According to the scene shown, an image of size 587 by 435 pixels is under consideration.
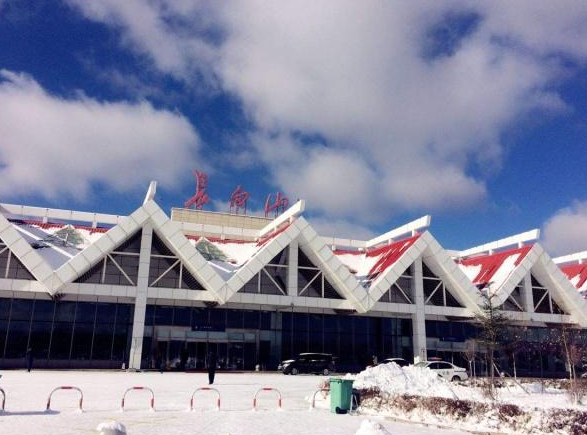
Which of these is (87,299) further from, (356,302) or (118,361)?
(356,302)

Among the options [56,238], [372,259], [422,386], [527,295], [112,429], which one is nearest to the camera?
[112,429]

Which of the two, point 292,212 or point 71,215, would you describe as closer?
point 292,212

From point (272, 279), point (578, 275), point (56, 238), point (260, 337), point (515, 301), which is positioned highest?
point (578, 275)

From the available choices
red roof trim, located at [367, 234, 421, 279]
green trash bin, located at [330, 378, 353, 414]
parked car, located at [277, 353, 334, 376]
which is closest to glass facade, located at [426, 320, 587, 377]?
red roof trim, located at [367, 234, 421, 279]

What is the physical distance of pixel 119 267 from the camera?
122 ft

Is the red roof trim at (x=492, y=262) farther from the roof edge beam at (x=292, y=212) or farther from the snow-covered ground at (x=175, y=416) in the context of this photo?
the snow-covered ground at (x=175, y=416)

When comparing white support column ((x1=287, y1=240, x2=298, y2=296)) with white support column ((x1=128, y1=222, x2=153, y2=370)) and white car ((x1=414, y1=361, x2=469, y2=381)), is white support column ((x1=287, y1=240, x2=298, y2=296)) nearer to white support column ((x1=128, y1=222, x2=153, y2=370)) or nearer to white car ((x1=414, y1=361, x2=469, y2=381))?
white support column ((x1=128, y1=222, x2=153, y2=370))

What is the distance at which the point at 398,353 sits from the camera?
4372 centimetres

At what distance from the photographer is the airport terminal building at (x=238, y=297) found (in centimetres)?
3584

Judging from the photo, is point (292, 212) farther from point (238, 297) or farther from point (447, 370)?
point (447, 370)

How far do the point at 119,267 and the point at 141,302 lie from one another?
10.7 feet

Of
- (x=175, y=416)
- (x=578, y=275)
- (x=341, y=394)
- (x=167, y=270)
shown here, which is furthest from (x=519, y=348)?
(x=175, y=416)

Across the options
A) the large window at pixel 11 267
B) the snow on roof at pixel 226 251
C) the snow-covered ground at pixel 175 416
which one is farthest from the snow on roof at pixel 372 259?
the large window at pixel 11 267

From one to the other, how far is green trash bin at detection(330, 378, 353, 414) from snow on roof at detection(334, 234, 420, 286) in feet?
84.5
